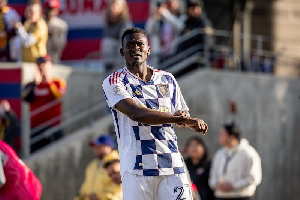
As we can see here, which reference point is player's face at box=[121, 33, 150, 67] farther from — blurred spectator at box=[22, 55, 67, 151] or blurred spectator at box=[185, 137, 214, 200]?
blurred spectator at box=[22, 55, 67, 151]

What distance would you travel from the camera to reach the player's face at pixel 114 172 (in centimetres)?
990

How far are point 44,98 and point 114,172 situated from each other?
3.70 metres

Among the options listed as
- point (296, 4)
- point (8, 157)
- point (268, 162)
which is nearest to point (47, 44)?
point (268, 162)

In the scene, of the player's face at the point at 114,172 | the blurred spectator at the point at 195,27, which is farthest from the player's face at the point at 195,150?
the blurred spectator at the point at 195,27

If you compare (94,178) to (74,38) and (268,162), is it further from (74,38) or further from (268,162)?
(74,38)

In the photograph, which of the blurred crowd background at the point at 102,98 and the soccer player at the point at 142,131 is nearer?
the soccer player at the point at 142,131

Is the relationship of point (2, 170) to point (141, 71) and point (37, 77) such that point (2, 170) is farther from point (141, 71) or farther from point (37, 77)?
point (37, 77)

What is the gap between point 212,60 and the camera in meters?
14.4

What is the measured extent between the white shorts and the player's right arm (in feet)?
1.63

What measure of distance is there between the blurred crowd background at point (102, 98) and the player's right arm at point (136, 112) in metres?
6.13

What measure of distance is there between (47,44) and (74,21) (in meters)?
1.65

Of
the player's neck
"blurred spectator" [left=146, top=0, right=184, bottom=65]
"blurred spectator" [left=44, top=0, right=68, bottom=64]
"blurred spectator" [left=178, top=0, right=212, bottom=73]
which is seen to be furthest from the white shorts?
"blurred spectator" [left=44, top=0, right=68, bottom=64]

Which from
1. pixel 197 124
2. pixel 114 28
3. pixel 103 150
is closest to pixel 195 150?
pixel 103 150

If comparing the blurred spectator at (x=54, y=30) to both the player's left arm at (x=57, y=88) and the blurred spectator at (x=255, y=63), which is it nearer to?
the player's left arm at (x=57, y=88)
